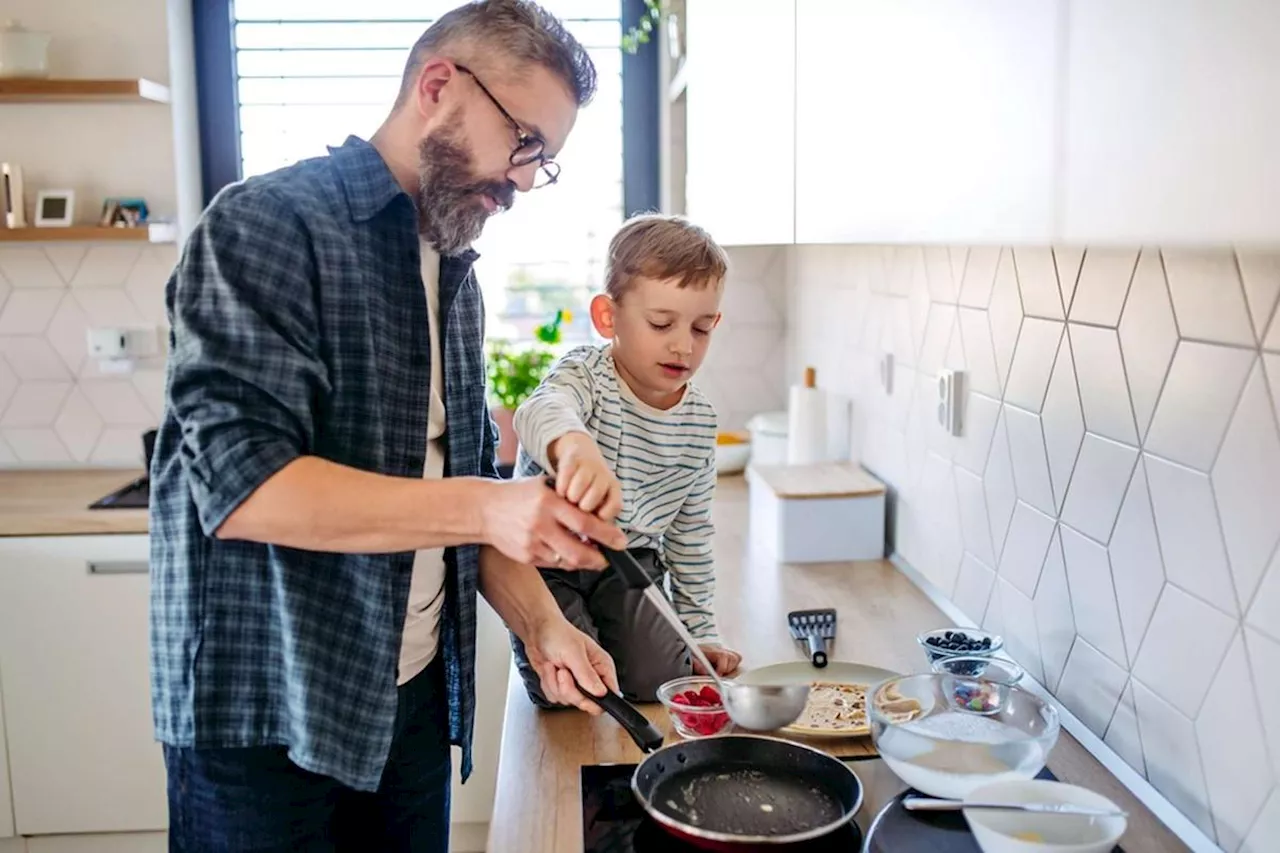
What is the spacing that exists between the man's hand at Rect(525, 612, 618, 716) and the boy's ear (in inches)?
15.7

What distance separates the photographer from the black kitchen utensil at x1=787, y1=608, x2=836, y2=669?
1664 millimetres

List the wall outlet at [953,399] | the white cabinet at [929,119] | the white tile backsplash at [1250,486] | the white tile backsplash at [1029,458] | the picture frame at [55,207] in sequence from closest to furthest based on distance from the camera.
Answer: the white cabinet at [929,119]
the white tile backsplash at [1250,486]
the white tile backsplash at [1029,458]
the wall outlet at [953,399]
the picture frame at [55,207]

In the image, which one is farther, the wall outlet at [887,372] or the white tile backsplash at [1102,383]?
the wall outlet at [887,372]

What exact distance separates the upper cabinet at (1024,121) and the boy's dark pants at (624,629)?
1.80ft

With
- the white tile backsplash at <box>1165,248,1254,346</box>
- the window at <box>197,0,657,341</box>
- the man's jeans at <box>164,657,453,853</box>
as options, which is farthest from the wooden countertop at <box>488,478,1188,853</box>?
the window at <box>197,0,657,341</box>

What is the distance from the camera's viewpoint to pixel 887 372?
221 centimetres

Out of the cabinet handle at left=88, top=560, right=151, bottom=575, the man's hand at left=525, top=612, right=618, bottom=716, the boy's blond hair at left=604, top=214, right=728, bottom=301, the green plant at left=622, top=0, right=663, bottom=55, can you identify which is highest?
the green plant at left=622, top=0, right=663, bottom=55

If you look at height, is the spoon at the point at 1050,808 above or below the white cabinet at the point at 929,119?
below

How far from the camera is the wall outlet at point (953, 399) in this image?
5.90 ft

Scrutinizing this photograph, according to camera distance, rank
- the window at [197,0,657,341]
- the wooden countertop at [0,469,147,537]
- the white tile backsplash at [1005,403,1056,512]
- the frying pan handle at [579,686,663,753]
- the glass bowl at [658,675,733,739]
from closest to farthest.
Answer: the frying pan handle at [579,686,663,753]
the glass bowl at [658,675,733,739]
the white tile backsplash at [1005,403,1056,512]
the wooden countertop at [0,469,147,537]
the window at [197,0,657,341]

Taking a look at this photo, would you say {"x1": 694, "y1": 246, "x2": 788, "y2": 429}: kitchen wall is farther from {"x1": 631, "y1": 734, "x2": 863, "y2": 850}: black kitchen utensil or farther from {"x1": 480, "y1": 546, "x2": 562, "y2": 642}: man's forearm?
{"x1": 631, "y1": 734, "x2": 863, "y2": 850}: black kitchen utensil

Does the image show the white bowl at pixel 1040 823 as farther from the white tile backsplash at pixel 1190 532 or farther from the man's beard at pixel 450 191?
the man's beard at pixel 450 191

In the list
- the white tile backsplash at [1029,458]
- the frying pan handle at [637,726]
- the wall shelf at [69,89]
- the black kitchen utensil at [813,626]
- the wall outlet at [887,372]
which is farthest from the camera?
the wall shelf at [69,89]

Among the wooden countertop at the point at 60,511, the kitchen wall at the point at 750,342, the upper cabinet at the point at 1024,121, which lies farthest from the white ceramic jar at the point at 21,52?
the upper cabinet at the point at 1024,121
